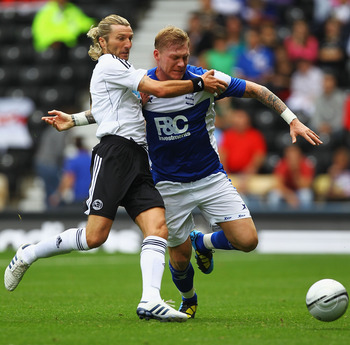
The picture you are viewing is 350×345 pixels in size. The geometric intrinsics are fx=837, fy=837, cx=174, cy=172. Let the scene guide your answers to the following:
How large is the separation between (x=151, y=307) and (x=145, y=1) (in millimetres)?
15146

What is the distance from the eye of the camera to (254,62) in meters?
16.2

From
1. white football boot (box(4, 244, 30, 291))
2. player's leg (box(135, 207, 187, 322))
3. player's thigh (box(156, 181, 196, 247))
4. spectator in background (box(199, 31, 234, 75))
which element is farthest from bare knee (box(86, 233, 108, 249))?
spectator in background (box(199, 31, 234, 75))

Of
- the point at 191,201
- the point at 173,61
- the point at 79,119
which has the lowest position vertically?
the point at 191,201

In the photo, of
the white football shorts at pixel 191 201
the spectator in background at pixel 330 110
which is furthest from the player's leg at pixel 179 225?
the spectator in background at pixel 330 110

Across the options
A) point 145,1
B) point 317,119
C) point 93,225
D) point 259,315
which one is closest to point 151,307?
point 93,225

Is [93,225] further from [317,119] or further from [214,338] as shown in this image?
[317,119]

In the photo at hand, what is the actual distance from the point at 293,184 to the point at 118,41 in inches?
326

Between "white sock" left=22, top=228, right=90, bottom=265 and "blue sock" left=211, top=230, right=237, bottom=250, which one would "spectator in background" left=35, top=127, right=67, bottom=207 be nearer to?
"blue sock" left=211, top=230, right=237, bottom=250

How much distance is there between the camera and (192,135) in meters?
6.80

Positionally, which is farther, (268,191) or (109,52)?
(268,191)

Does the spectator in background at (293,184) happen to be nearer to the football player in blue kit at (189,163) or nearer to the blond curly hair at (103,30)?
the football player in blue kit at (189,163)

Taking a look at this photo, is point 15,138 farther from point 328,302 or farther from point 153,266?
point 328,302

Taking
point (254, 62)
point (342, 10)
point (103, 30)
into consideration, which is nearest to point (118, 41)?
point (103, 30)

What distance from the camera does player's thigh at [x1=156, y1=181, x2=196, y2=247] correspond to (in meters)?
6.92
